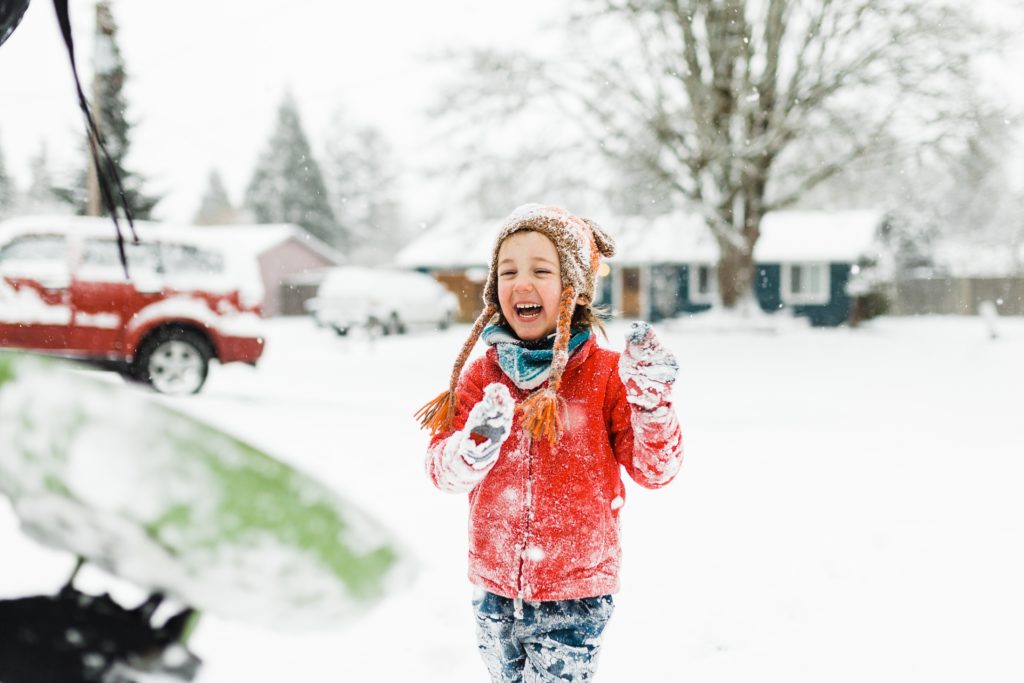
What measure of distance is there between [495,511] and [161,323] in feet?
2.78

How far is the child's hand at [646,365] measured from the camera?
1.29 metres

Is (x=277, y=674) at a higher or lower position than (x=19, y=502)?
lower

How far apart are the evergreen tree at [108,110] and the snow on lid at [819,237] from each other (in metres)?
24.1

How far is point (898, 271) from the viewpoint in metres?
32.7

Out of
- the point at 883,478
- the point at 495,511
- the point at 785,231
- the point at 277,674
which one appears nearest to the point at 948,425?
the point at 883,478

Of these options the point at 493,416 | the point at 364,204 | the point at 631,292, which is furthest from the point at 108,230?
the point at 364,204

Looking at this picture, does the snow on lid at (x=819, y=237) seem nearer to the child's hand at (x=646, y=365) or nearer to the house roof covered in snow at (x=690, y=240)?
the house roof covered in snow at (x=690, y=240)

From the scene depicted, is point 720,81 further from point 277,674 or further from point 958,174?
point 277,674

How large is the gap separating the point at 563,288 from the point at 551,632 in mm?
681

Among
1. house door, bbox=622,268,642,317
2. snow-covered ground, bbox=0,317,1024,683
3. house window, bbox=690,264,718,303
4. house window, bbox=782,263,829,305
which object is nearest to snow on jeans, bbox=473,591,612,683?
snow-covered ground, bbox=0,317,1024,683

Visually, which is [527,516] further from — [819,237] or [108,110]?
[819,237]

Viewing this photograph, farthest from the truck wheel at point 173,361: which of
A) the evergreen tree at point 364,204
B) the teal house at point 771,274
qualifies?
the evergreen tree at point 364,204

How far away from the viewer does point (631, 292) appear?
27031mm

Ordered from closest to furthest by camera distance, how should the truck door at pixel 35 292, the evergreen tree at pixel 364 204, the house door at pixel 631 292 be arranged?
the truck door at pixel 35 292 < the house door at pixel 631 292 < the evergreen tree at pixel 364 204
